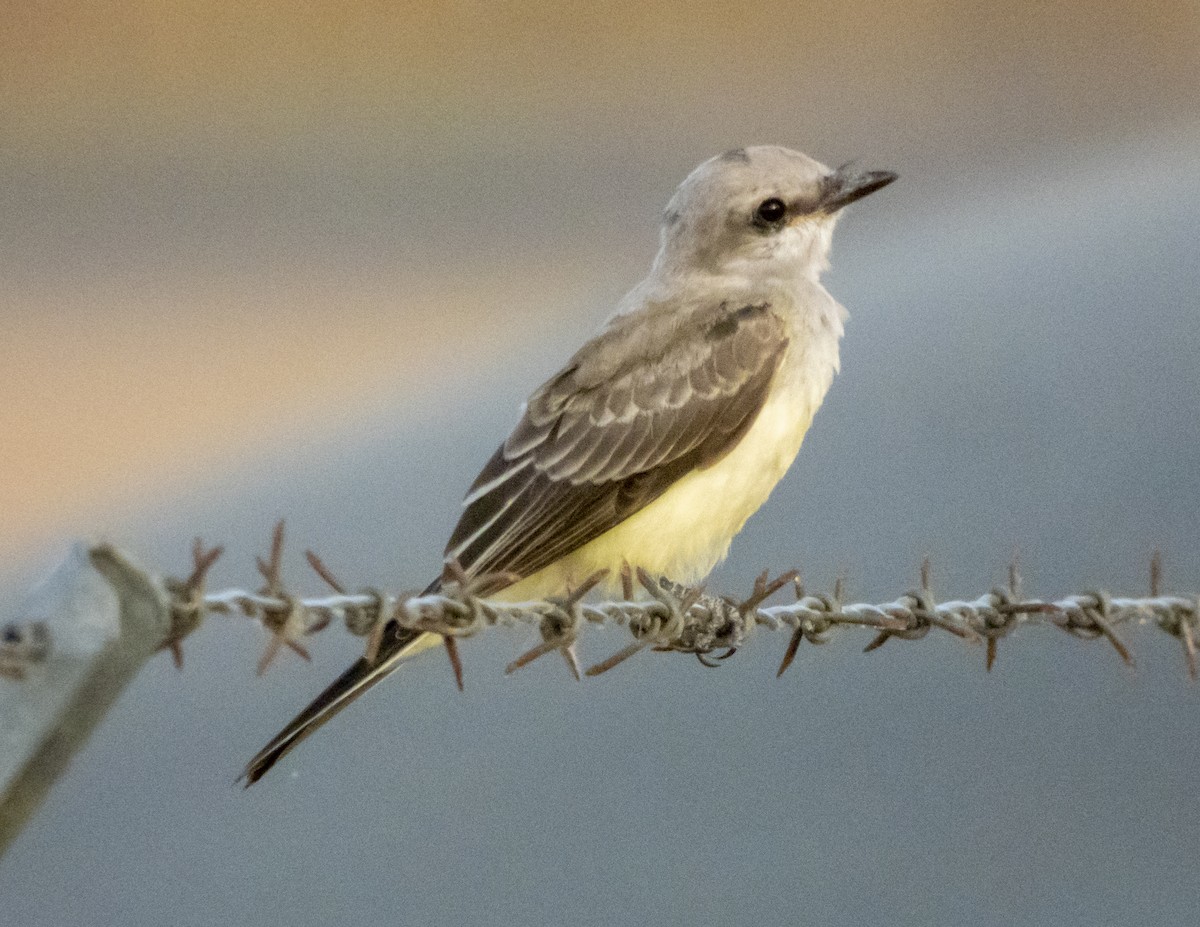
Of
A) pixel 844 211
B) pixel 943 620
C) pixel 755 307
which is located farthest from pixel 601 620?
pixel 844 211

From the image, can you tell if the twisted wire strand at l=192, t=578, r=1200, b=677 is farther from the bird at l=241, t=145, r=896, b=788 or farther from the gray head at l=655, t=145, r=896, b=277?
the gray head at l=655, t=145, r=896, b=277

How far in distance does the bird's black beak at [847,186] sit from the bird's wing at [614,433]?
43 centimetres

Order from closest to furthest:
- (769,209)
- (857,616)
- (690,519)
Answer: (857,616) → (690,519) → (769,209)

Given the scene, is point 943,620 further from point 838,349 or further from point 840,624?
point 838,349

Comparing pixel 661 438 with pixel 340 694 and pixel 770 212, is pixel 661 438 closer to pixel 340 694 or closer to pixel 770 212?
pixel 770 212

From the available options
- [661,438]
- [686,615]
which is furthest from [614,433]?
[686,615]

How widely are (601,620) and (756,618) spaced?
39cm

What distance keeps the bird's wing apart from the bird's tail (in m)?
0.46

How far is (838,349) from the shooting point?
368 centimetres

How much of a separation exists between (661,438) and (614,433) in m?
0.11

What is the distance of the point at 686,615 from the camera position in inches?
105

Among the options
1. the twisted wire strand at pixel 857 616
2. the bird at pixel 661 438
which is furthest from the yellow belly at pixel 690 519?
the twisted wire strand at pixel 857 616

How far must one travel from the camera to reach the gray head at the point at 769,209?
3.80 metres

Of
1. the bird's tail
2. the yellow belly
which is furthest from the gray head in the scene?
the bird's tail
